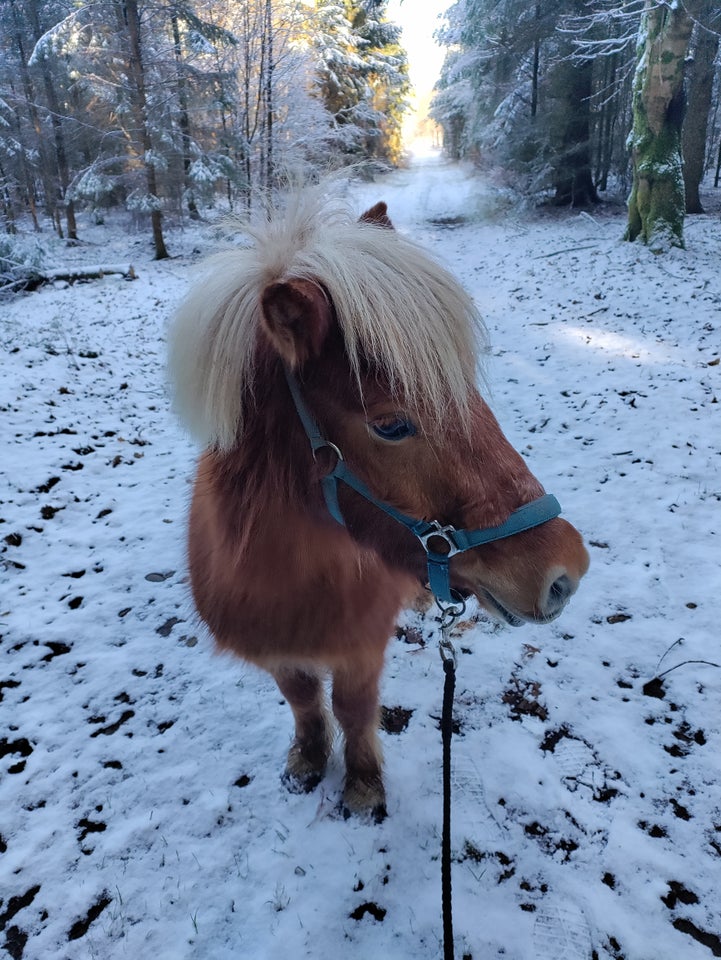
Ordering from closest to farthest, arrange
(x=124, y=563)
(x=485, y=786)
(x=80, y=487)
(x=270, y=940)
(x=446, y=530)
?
1. (x=446, y=530)
2. (x=270, y=940)
3. (x=485, y=786)
4. (x=124, y=563)
5. (x=80, y=487)

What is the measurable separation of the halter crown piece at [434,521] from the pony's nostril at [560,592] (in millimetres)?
162

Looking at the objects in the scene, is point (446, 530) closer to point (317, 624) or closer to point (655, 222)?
point (317, 624)

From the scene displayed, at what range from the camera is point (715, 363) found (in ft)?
18.6

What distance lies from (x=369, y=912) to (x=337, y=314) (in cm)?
216

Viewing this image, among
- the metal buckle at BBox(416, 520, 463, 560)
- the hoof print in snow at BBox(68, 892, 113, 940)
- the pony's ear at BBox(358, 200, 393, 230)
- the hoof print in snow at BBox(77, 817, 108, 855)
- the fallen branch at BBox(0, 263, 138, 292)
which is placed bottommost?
the hoof print in snow at BBox(68, 892, 113, 940)

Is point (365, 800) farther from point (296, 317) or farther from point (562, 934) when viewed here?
point (296, 317)

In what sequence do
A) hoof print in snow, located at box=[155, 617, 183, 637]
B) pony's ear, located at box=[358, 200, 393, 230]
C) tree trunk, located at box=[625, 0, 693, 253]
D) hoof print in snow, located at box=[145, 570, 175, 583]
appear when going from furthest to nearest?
tree trunk, located at box=[625, 0, 693, 253], hoof print in snow, located at box=[145, 570, 175, 583], hoof print in snow, located at box=[155, 617, 183, 637], pony's ear, located at box=[358, 200, 393, 230]

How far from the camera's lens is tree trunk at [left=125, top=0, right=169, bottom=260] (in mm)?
12177

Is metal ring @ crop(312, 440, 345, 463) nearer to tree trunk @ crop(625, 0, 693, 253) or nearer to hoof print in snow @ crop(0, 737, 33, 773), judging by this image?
hoof print in snow @ crop(0, 737, 33, 773)

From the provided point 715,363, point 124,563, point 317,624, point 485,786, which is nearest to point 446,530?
point 317,624

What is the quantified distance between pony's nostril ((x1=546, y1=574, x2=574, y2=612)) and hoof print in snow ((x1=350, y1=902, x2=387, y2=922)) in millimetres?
1498

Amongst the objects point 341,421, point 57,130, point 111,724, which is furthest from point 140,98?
point 341,421

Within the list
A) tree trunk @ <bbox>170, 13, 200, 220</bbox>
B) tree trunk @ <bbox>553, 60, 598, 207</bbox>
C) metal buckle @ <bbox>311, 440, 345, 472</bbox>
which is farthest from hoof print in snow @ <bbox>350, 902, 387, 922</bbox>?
tree trunk @ <bbox>170, 13, 200, 220</bbox>

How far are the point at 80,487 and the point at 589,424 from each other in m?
5.01
